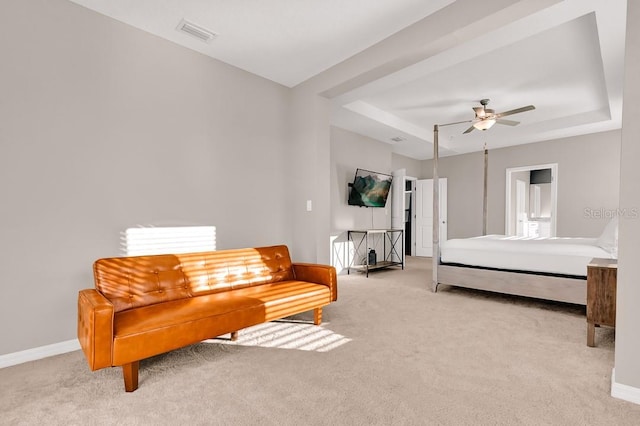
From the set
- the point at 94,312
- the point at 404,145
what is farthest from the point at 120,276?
the point at 404,145

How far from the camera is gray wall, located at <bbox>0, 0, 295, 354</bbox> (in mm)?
2318

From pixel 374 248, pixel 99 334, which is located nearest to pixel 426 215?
pixel 374 248

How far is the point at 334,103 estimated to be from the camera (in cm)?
445

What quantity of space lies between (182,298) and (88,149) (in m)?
1.45

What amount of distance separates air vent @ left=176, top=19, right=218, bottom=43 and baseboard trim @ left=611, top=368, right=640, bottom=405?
3938 mm

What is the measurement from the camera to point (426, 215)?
26.9 ft

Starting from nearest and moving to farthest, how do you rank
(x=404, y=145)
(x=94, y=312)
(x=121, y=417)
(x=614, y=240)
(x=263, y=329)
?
(x=121, y=417), (x=94, y=312), (x=263, y=329), (x=614, y=240), (x=404, y=145)

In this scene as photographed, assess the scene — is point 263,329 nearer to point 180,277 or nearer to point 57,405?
point 180,277

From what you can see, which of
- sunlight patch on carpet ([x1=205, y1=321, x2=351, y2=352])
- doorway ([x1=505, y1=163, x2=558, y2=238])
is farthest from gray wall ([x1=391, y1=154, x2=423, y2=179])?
sunlight patch on carpet ([x1=205, y1=321, x2=351, y2=352])

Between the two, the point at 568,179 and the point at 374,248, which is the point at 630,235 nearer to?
the point at 374,248

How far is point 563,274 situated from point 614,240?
1.85ft

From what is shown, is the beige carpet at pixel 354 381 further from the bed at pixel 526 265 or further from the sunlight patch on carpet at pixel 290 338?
the bed at pixel 526 265

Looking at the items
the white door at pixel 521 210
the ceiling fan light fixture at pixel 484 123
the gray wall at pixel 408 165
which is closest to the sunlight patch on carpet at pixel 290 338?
the ceiling fan light fixture at pixel 484 123

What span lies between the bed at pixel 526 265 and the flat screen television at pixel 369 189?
6.46 ft
